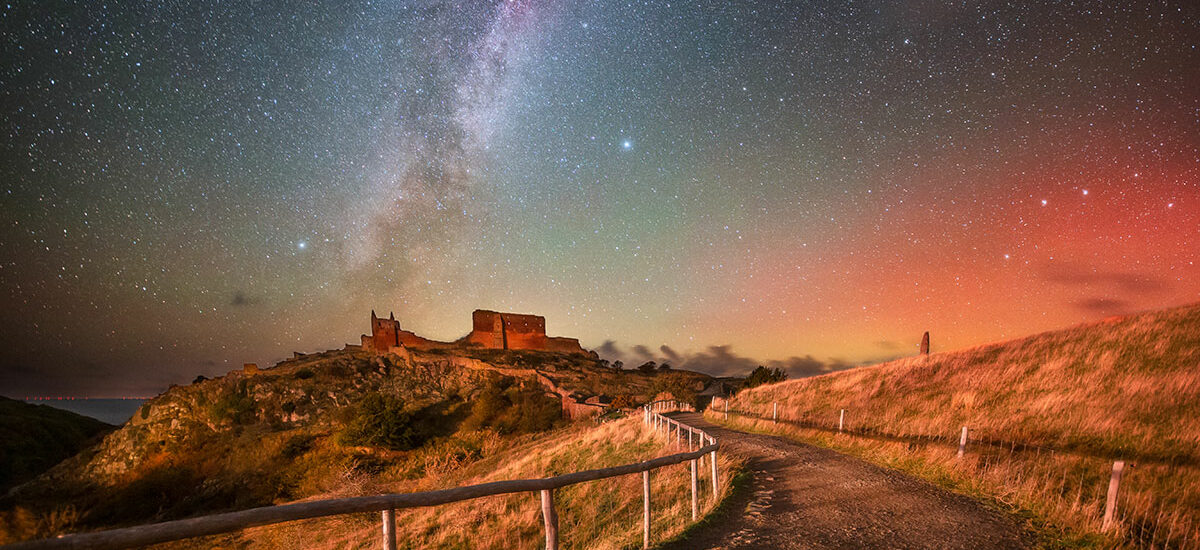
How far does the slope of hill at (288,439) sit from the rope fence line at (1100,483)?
2029cm

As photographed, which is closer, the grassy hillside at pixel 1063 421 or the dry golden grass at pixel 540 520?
the grassy hillside at pixel 1063 421

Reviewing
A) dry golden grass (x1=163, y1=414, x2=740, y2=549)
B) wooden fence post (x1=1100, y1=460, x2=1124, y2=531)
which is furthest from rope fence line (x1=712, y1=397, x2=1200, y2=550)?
dry golden grass (x1=163, y1=414, x2=740, y2=549)

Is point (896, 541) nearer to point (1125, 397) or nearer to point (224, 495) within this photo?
point (1125, 397)

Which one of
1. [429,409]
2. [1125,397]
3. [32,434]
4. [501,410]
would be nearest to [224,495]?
[429,409]

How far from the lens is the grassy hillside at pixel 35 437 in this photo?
54.3 meters

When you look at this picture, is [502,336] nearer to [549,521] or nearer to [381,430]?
[381,430]

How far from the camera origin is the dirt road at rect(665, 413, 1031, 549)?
5.80 meters

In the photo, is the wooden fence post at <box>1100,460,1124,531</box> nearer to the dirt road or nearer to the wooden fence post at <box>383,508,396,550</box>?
the dirt road

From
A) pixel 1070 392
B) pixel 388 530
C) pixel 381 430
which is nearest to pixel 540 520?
pixel 388 530

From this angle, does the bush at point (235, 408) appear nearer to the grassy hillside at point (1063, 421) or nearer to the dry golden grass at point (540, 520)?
the dry golden grass at point (540, 520)

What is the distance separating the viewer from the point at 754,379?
4234 centimetres

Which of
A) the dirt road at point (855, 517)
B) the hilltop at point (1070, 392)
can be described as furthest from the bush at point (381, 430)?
the dirt road at point (855, 517)

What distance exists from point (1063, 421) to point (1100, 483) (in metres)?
4.04

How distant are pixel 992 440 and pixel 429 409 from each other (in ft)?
148
